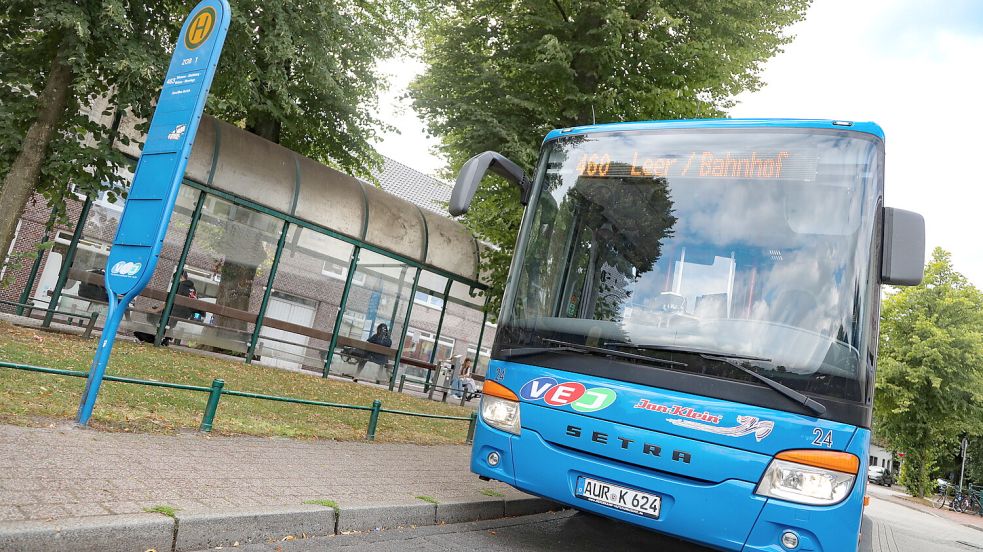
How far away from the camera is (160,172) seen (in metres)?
5.98

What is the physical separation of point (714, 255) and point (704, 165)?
30.0 inches

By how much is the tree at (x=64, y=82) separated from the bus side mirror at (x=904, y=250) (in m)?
8.67

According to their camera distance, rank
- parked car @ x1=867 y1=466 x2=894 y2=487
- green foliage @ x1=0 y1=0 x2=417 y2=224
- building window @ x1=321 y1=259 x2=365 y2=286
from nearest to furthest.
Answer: green foliage @ x1=0 y1=0 x2=417 y2=224, building window @ x1=321 y1=259 x2=365 y2=286, parked car @ x1=867 y1=466 x2=894 y2=487

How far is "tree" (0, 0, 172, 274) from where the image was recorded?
8898 mm

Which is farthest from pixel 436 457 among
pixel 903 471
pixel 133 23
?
pixel 903 471

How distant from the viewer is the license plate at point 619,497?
174 inches

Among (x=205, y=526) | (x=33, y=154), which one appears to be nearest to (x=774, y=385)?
(x=205, y=526)

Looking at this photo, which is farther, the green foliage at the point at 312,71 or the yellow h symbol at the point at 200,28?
the green foliage at the point at 312,71

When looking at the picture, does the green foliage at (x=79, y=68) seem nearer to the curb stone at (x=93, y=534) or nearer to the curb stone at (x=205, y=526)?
the curb stone at (x=205, y=526)

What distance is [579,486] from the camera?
4.66 m

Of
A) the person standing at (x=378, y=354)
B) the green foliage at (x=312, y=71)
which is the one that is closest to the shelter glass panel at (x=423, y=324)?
the person standing at (x=378, y=354)

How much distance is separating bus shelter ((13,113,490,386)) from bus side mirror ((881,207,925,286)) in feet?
36.5

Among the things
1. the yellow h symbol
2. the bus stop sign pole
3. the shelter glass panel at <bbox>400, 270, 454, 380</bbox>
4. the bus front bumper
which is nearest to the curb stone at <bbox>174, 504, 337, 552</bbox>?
the bus front bumper

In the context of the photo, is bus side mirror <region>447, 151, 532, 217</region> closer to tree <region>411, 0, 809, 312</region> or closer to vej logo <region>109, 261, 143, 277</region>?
vej logo <region>109, 261, 143, 277</region>
